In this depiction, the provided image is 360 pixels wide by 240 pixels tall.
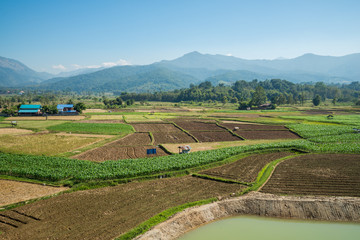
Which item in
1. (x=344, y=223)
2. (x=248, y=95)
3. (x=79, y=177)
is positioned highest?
(x=248, y=95)

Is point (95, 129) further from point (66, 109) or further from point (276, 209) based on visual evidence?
point (276, 209)

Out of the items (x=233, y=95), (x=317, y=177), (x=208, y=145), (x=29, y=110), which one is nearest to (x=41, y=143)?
(x=208, y=145)

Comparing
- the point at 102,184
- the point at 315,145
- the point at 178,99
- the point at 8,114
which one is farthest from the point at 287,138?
the point at 178,99

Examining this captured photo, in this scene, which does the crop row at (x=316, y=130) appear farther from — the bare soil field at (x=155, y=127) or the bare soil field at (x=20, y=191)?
the bare soil field at (x=20, y=191)

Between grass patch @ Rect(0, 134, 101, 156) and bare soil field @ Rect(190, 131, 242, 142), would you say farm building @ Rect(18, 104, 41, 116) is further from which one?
bare soil field @ Rect(190, 131, 242, 142)

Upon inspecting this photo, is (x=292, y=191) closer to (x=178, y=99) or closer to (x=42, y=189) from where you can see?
(x=42, y=189)

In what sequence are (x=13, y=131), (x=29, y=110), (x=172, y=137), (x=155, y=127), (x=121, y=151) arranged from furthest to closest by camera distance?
(x=29, y=110) → (x=155, y=127) → (x=13, y=131) → (x=172, y=137) → (x=121, y=151)

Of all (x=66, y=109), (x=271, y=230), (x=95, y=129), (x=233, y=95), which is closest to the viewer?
(x=271, y=230)
